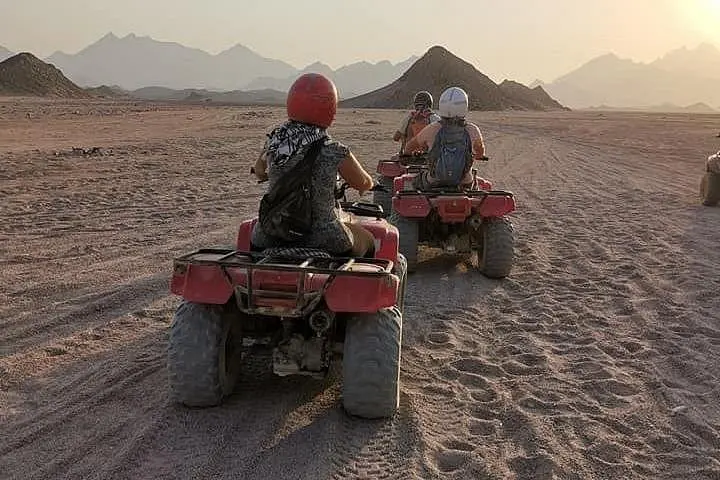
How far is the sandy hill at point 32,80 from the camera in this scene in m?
68.7

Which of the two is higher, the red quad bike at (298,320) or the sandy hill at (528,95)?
the red quad bike at (298,320)

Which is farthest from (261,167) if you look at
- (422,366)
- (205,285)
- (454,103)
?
(454,103)

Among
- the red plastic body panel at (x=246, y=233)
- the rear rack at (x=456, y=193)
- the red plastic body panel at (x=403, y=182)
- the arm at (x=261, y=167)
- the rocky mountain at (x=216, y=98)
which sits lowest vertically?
the rocky mountain at (x=216, y=98)

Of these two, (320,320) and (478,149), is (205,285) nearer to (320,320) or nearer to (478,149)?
(320,320)

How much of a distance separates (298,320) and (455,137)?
4.23 m

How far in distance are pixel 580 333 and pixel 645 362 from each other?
68cm

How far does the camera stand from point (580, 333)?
584cm

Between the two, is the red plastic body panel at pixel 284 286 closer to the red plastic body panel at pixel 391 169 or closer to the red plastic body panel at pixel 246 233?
the red plastic body panel at pixel 246 233

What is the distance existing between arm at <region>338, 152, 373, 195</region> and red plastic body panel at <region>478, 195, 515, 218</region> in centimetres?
301

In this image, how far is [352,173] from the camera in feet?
14.9

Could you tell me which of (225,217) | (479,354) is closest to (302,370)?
(479,354)

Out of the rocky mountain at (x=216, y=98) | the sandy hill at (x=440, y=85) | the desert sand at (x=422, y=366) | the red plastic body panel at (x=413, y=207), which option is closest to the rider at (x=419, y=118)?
the desert sand at (x=422, y=366)

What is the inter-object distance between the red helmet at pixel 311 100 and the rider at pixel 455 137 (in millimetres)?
3721

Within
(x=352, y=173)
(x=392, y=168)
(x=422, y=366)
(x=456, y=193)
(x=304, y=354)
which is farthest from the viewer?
(x=392, y=168)
